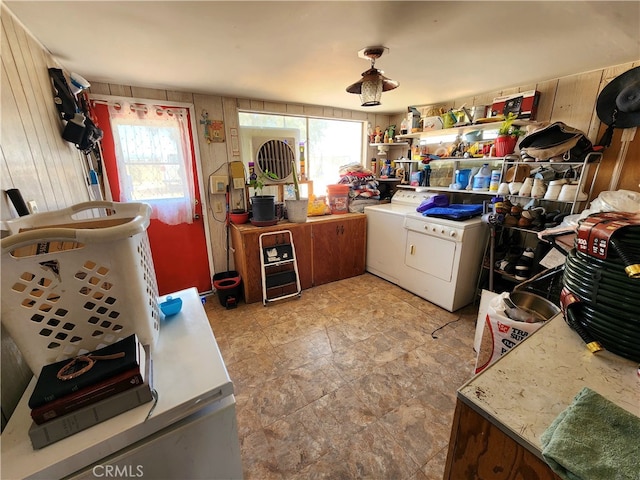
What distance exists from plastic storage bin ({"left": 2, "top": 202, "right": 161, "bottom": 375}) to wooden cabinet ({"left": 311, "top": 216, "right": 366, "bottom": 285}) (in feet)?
7.84

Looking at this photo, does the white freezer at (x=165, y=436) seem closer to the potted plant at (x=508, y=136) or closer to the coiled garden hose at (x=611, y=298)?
the coiled garden hose at (x=611, y=298)

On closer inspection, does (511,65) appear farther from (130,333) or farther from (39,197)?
(39,197)

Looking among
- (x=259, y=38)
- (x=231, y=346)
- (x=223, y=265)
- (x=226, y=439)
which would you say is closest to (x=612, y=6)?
(x=259, y=38)

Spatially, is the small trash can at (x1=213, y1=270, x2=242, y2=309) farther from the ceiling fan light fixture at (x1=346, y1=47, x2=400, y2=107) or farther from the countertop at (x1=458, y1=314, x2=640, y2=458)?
the countertop at (x1=458, y1=314, x2=640, y2=458)

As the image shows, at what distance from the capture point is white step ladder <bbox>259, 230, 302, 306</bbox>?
2.84 m

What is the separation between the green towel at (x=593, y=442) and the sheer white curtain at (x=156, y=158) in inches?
120

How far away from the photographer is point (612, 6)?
1.20 m

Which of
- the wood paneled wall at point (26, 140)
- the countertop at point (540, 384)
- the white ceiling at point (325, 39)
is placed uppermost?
the white ceiling at point (325, 39)

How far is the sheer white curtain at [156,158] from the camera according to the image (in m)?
2.42

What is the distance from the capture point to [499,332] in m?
1.53

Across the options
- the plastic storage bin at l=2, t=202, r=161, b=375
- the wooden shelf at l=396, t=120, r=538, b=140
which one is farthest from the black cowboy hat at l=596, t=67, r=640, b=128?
the plastic storage bin at l=2, t=202, r=161, b=375

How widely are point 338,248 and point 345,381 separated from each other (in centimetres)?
174

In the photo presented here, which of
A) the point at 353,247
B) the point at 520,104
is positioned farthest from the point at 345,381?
the point at 520,104

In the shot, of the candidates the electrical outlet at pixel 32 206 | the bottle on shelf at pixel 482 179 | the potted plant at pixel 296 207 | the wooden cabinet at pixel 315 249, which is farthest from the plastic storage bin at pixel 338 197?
the electrical outlet at pixel 32 206
